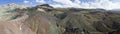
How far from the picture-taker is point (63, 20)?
466 inches

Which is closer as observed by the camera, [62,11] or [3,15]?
[3,15]

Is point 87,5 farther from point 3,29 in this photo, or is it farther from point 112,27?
point 3,29

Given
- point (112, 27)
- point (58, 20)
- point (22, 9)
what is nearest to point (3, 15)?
point (22, 9)

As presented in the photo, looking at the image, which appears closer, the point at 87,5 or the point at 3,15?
the point at 3,15

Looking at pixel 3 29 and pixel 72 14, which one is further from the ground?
pixel 3 29

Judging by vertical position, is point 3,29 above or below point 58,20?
above

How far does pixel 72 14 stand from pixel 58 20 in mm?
632

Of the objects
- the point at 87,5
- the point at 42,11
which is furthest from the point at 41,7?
the point at 87,5

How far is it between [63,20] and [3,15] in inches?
94.4

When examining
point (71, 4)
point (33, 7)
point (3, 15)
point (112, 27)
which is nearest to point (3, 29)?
point (3, 15)

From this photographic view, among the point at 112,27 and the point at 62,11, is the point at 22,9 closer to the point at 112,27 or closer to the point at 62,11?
the point at 62,11

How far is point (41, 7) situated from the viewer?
461 inches

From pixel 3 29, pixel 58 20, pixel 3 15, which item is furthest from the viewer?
pixel 58 20

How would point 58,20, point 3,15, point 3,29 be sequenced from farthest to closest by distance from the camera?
point 58,20
point 3,15
point 3,29
